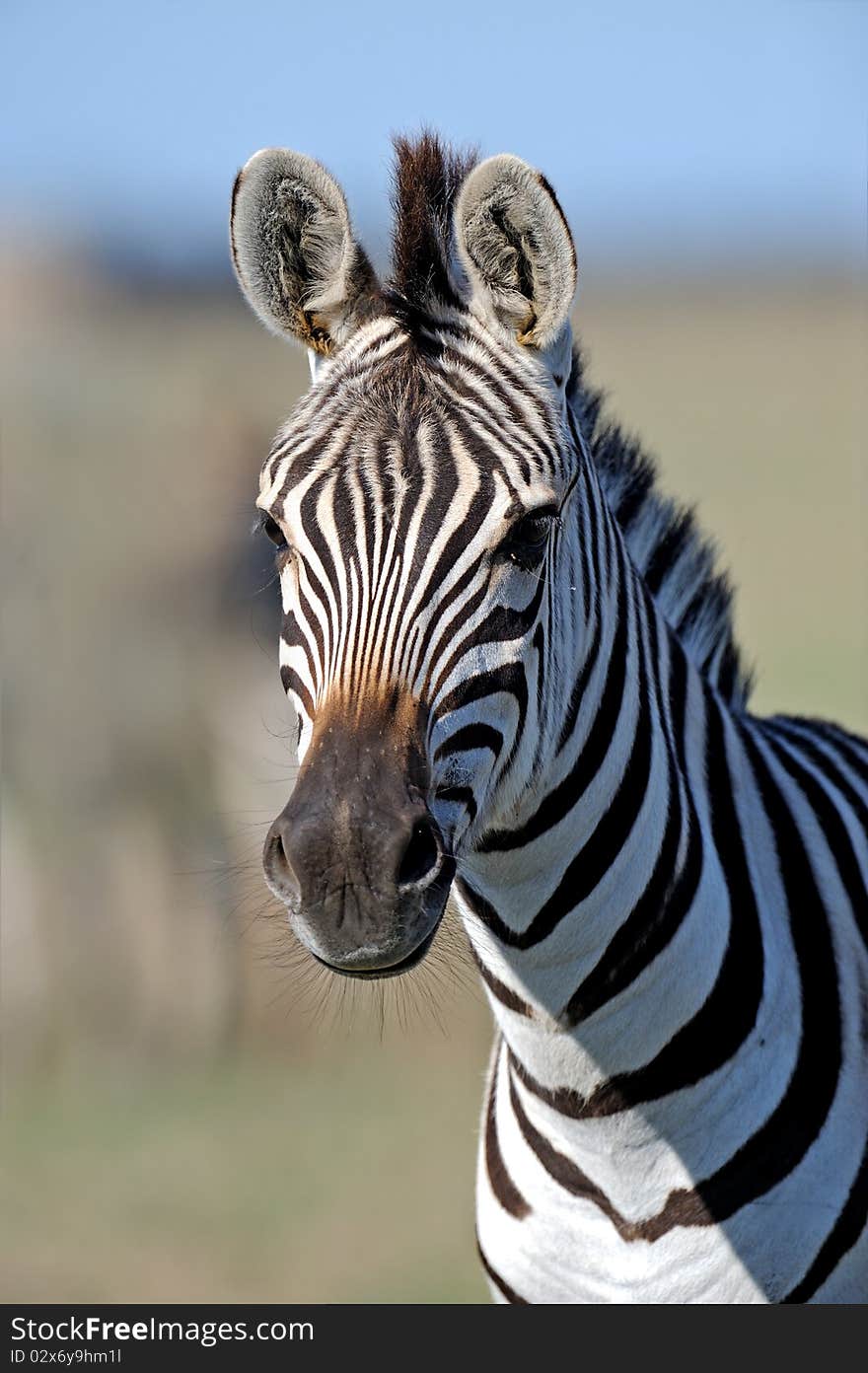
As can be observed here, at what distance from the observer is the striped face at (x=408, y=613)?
260 cm

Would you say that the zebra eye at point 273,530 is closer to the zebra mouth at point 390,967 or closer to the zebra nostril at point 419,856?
the zebra nostril at point 419,856

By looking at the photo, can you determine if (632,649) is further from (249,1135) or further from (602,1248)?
(249,1135)

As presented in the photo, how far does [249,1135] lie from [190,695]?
347cm

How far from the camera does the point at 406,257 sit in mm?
3188

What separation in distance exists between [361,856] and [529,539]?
80 centimetres

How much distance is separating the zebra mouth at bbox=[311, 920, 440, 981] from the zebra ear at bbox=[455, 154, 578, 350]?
4.61ft

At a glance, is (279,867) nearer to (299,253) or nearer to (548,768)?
(548,768)

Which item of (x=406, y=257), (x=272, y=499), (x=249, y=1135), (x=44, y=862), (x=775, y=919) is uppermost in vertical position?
(x=406, y=257)

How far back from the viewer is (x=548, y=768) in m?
3.21

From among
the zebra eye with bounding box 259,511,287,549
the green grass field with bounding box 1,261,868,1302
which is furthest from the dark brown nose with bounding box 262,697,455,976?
the green grass field with bounding box 1,261,868,1302

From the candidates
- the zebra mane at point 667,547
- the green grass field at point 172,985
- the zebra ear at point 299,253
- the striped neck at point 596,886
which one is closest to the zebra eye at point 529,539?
the striped neck at point 596,886
